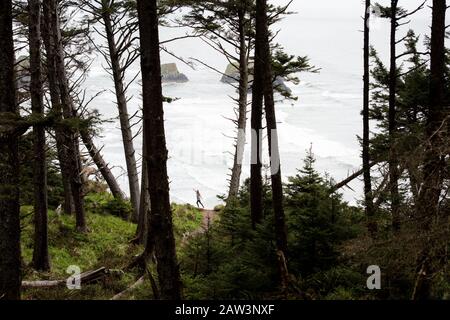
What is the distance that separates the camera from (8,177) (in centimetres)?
674

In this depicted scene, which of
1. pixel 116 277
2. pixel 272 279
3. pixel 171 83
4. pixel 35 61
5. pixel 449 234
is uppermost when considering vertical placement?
pixel 171 83

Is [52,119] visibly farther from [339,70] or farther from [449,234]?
[339,70]

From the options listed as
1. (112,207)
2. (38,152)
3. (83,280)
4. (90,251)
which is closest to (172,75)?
(112,207)

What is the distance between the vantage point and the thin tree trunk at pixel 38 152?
34.3 ft

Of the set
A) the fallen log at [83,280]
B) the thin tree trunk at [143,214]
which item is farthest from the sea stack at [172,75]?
the fallen log at [83,280]

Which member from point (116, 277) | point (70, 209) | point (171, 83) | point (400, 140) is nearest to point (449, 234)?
point (400, 140)

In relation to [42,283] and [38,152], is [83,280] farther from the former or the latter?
[38,152]

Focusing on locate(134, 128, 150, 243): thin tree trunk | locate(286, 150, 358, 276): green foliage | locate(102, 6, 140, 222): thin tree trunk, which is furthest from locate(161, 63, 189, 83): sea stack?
locate(286, 150, 358, 276): green foliage

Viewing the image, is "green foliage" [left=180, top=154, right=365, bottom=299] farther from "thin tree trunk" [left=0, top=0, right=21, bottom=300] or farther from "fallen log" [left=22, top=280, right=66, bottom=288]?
"fallen log" [left=22, top=280, right=66, bottom=288]

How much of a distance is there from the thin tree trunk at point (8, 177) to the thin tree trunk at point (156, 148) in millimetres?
2090

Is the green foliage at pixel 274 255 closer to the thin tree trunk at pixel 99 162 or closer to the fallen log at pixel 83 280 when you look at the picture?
the fallen log at pixel 83 280

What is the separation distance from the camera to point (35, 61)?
34.4 ft

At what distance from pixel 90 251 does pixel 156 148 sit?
26.8ft
